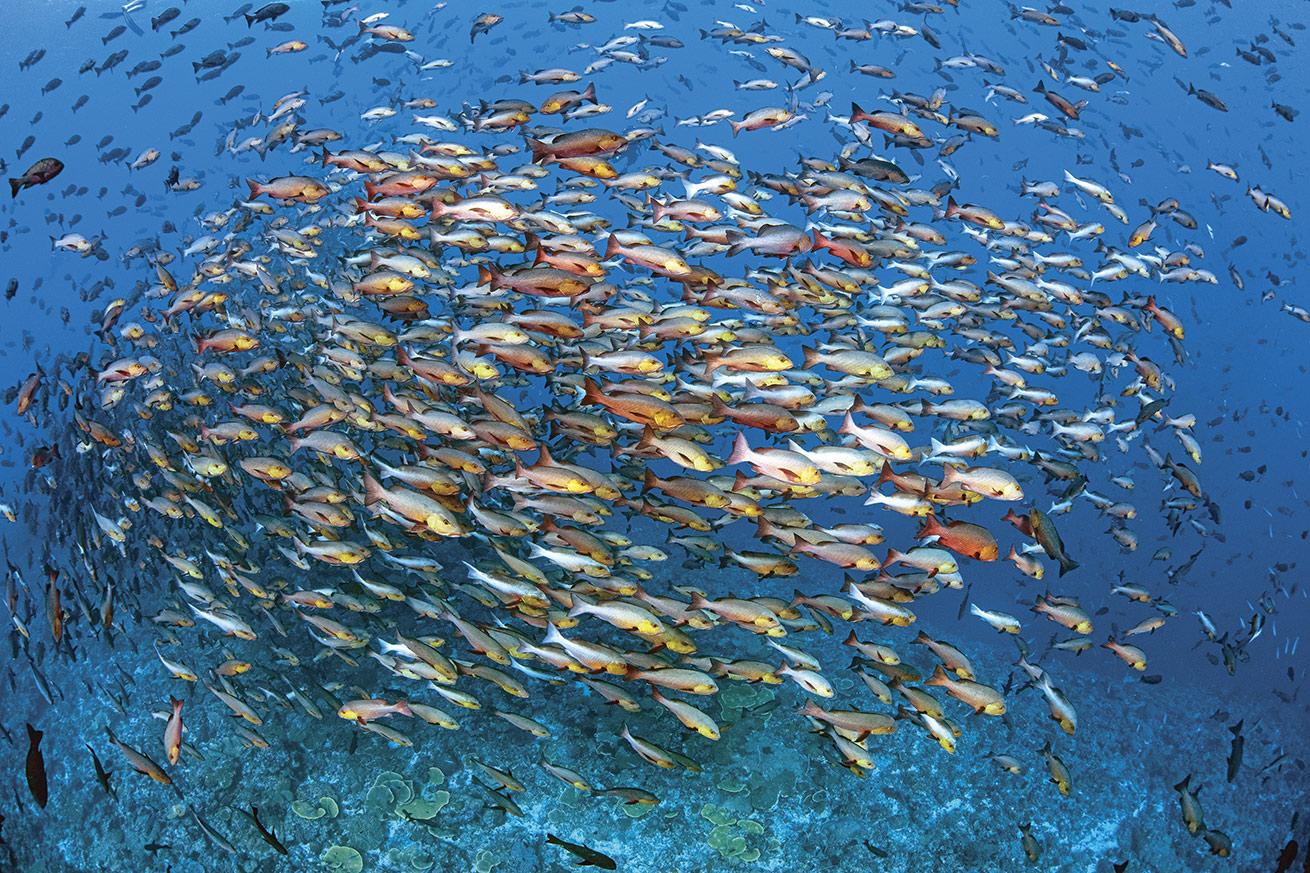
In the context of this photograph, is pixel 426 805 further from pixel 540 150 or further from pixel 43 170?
pixel 43 170

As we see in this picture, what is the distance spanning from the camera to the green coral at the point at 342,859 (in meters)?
8.30

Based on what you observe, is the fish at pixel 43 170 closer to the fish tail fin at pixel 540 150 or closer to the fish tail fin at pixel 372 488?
the fish tail fin at pixel 372 488

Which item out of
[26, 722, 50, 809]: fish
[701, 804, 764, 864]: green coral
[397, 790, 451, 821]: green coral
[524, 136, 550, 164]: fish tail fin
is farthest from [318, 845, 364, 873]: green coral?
[524, 136, 550, 164]: fish tail fin

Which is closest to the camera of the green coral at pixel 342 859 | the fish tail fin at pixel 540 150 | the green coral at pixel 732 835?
the fish tail fin at pixel 540 150

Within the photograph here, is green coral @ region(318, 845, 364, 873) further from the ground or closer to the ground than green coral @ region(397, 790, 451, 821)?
closer to the ground

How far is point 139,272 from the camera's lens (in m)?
79.8

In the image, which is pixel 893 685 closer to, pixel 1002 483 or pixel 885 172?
pixel 1002 483

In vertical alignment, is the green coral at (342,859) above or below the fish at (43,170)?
below

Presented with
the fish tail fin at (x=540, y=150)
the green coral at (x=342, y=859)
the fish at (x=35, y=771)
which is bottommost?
the green coral at (x=342, y=859)

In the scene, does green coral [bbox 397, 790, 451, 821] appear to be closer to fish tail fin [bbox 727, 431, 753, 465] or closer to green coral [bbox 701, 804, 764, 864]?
green coral [bbox 701, 804, 764, 864]

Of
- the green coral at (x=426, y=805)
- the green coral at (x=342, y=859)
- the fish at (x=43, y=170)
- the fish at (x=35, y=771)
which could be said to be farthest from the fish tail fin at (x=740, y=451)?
the fish at (x=43, y=170)

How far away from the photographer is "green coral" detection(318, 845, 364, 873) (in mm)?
8305

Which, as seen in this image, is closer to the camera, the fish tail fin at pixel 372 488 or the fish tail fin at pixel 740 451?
the fish tail fin at pixel 740 451

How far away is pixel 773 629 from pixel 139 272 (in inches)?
3621
